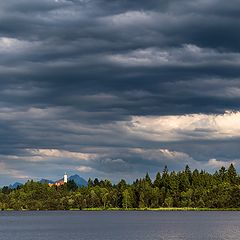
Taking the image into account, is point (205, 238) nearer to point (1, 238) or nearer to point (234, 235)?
point (234, 235)

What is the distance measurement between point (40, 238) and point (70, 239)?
973 centimetres

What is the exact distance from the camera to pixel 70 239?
145375mm

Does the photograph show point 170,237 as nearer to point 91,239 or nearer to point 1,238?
point 91,239

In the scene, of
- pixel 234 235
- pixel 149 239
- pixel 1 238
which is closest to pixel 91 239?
pixel 149 239

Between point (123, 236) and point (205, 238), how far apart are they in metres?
21.5

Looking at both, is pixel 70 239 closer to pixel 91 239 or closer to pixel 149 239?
pixel 91 239

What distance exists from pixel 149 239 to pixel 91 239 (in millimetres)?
14004

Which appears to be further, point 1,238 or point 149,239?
point 1,238

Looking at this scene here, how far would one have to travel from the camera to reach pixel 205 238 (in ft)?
472

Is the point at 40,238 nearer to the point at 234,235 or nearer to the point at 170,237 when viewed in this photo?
the point at 170,237

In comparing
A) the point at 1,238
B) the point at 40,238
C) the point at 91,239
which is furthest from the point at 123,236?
the point at 1,238

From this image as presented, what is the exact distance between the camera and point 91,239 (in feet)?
473

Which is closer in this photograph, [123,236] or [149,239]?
[149,239]

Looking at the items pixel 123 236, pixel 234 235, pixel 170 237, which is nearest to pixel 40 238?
pixel 123 236
